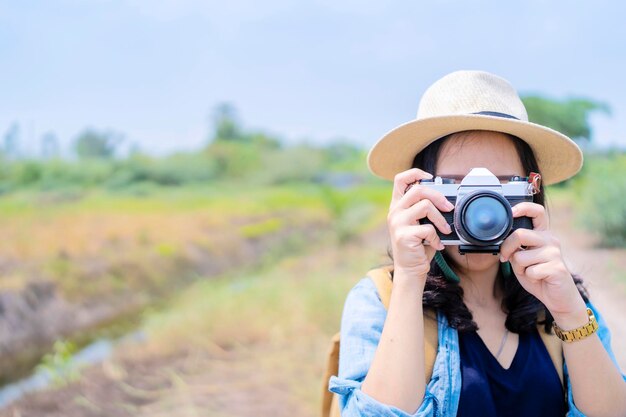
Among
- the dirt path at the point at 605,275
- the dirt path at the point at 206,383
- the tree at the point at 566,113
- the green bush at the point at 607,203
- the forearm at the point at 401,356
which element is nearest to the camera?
the forearm at the point at 401,356

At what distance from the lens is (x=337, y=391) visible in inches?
47.2

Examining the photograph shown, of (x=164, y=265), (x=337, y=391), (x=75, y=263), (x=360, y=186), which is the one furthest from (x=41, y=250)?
(x=360, y=186)

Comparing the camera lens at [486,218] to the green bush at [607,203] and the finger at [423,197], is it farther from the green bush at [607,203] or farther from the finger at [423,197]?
the green bush at [607,203]

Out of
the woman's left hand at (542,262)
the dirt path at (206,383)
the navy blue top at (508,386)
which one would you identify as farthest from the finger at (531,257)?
the dirt path at (206,383)

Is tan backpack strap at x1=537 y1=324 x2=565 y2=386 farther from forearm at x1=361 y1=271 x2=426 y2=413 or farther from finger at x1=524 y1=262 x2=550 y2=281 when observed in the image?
forearm at x1=361 y1=271 x2=426 y2=413

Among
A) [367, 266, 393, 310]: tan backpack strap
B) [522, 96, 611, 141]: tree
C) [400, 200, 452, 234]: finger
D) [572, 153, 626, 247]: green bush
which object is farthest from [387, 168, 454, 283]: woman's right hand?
[522, 96, 611, 141]: tree

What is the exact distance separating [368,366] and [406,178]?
408 mm

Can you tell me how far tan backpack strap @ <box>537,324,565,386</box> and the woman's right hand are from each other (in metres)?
0.35

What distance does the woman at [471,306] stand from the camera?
1156mm

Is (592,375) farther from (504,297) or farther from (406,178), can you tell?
(406,178)

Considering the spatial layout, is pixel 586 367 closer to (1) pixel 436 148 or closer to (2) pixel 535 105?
(1) pixel 436 148

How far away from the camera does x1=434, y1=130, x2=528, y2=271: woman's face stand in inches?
A: 51.0

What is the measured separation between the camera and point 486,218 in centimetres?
117

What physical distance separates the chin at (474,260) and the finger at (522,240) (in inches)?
5.1
